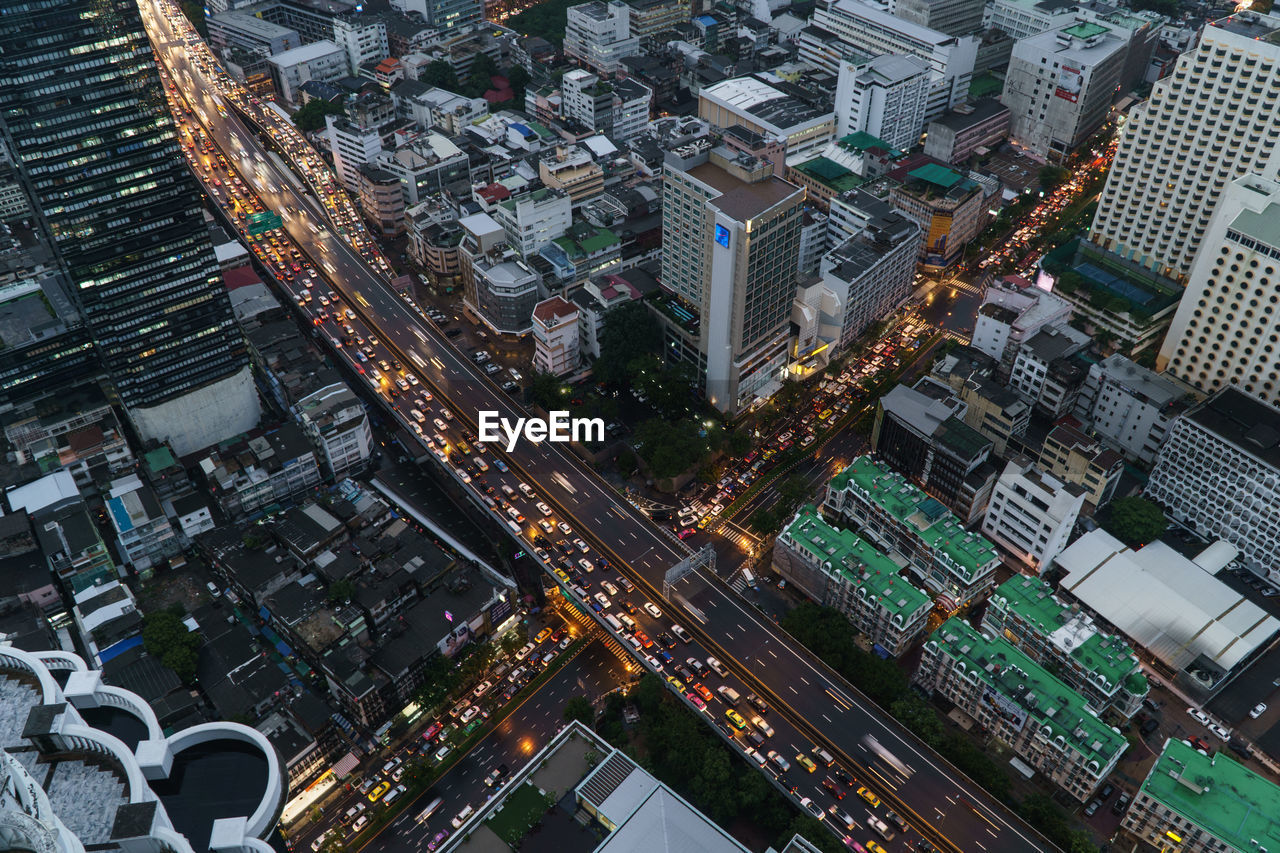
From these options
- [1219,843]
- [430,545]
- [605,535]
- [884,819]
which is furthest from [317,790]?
[1219,843]

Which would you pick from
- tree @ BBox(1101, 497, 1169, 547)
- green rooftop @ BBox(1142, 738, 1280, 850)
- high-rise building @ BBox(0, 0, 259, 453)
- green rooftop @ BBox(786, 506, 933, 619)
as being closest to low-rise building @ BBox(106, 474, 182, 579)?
high-rise building @ BBox(0, 0, 259, 453)

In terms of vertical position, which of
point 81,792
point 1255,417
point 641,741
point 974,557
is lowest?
point 641,741

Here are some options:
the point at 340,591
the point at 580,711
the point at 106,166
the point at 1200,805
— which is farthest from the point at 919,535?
the point at 106,166

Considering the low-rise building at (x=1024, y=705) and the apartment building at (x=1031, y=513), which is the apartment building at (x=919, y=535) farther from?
the low-rise building at (x=1024, y=705)

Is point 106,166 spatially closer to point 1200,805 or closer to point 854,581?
point 854,581

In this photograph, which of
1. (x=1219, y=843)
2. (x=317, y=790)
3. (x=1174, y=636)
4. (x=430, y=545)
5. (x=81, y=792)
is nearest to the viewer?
(x=81, y=792)

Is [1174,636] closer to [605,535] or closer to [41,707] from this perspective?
[605,535]

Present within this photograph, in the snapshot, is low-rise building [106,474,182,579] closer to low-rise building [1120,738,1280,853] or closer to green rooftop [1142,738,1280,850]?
low-rise building [1120,738,1280,853]
